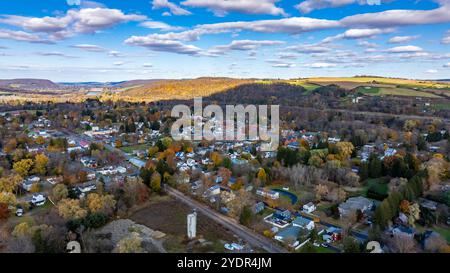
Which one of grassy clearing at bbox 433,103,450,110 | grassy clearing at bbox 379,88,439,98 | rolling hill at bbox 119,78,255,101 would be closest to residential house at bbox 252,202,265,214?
grassy clearing at bbox 433,103,450,110

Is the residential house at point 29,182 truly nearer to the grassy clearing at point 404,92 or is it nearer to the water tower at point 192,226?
the water tower at point 192,226

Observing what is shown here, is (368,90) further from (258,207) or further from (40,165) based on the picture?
(40,165)

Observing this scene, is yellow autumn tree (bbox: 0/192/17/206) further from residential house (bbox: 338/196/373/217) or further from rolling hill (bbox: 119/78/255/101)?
rolling hill (bbox: 119/78/255/101)

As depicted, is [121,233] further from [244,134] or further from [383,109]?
[383,109]

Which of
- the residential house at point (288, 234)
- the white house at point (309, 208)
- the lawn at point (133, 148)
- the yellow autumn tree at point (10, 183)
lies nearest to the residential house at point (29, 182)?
the yellow autumn tree at point (10, 183)

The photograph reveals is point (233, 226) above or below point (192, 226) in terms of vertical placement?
below

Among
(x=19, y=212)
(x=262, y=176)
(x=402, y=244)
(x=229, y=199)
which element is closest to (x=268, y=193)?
(x=262, y=176)

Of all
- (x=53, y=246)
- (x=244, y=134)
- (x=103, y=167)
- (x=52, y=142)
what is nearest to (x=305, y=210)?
(x=53, y=246)

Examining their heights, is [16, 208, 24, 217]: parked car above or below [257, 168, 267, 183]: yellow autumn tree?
below
